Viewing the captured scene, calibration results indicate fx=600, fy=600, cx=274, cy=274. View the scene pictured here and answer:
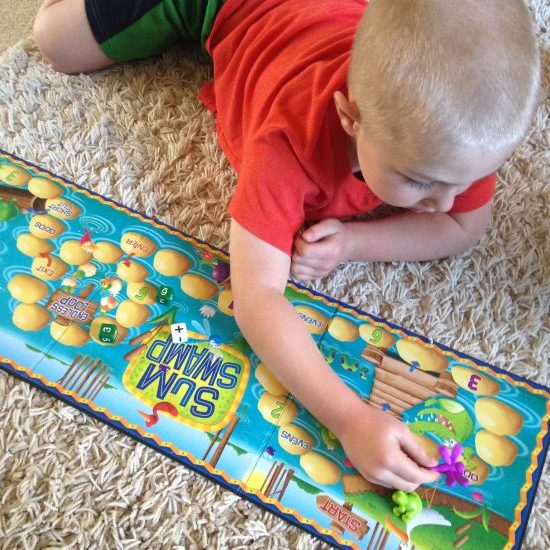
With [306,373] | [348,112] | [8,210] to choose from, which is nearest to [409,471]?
[306,373]

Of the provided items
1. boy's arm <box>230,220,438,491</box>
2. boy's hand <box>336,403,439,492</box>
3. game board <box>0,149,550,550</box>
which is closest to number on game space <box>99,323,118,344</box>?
game board <box>0,149,550,550</box>

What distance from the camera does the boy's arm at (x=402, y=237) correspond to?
0.76 m

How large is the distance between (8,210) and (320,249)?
43 centimetres

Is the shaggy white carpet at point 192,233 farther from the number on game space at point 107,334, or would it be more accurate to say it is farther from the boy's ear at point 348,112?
the boy's ear at point 348,112

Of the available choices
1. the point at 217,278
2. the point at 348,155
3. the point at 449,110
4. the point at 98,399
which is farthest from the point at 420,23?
the point at 98,399

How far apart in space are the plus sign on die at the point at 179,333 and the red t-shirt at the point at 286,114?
16 centimetres

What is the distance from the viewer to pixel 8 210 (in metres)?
0.82

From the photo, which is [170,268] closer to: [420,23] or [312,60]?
[312,60]

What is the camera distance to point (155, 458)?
659mm

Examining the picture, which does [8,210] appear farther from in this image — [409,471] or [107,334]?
[409,471]

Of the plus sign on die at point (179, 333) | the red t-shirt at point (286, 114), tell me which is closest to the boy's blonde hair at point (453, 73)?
the red t-shirt at point (286, 114)

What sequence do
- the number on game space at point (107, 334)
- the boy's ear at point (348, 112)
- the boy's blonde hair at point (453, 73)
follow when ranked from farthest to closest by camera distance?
the number on game space at point (107, 334), the boy's ear at point (348, 112), the boy's blonde hair at point (453, 73)

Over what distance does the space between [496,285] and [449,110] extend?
37 centimetres

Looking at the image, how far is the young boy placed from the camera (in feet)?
1.59
